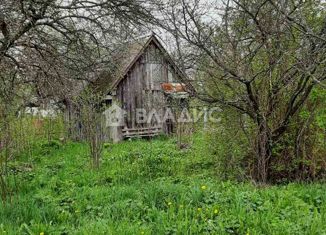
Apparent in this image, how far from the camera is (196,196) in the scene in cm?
558

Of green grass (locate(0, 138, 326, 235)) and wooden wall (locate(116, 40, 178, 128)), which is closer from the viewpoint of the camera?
green grass (locate(0, 138, 326, 235))

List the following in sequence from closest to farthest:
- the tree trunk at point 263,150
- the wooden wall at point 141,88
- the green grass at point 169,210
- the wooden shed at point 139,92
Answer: the green grass at point 169,210 → the tree trunk at point 263,150 → the wooden shed at point 139,92 → the wooden wall at point 141,88

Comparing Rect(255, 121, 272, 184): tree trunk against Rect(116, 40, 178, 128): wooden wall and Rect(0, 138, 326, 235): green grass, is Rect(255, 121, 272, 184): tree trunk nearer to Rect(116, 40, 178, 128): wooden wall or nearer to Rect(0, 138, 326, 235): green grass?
Rect(0, 138, 326, 235): green grass

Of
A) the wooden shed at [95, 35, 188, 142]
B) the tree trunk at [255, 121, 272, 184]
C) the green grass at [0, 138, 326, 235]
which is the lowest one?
the green grass at [0, 138, 326, 235]

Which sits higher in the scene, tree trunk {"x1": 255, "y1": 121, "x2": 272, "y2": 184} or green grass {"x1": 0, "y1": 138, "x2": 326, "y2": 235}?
tree trunk {"x1": 255, "y1": 121, "x2": 272, "y2": 184}

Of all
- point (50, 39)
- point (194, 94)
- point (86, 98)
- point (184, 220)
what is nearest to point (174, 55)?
point (194, 94)

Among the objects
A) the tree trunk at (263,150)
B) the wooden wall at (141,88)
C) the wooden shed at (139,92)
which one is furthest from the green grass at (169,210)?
the wooden wall at (141,88)

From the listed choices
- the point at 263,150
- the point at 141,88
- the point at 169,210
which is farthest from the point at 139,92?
the point at 169,210

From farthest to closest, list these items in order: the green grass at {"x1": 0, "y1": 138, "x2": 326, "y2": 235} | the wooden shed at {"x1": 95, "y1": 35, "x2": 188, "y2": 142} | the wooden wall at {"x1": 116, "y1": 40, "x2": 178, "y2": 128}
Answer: the wooden wall at {"x1": 116, "y1": 40, "x2": 178, "y2": 128} → the wooden shed at {"x1": 95, "y1": 35, "x2": 188, "y2": 142} → the green grass at {"x1": 0, "y1": 138, "x2": 326, "y2": 235}

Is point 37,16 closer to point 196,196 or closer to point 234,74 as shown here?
point 234,74

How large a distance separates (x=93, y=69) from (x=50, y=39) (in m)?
1.26

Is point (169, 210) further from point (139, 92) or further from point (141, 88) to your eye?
point (141, 88)

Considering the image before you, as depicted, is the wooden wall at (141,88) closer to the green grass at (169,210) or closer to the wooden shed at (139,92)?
the wooden shed at (139,92)

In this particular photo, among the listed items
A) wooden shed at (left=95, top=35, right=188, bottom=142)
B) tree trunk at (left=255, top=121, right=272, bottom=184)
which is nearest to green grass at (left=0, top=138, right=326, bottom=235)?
tree trunk at (left=255, top=121, right=272, bottom=184)
